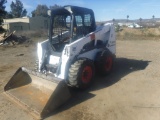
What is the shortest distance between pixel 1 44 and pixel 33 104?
53.4 feet

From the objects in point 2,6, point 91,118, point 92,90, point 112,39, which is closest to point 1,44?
point 112,39

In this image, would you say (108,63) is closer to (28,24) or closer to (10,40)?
(10,40)

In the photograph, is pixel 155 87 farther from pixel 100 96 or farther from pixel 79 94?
pixel 79 94

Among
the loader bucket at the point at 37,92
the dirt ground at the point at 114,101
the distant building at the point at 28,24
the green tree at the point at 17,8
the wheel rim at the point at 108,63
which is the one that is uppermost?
the green tree at the point at 17,8

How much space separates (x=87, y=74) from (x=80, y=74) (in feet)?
1.77

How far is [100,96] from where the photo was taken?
7332mm

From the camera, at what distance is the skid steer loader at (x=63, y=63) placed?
6.47m

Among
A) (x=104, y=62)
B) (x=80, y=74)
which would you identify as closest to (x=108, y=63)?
(x=104, y=62)

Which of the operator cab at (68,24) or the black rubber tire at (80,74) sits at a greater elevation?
the operator cab at (68,24)

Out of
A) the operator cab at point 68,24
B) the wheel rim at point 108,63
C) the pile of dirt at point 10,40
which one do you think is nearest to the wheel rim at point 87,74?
the operator cab at point 68,24

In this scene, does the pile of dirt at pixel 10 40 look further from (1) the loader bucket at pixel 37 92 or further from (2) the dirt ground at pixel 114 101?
(1) the loader bucket at pixel 37 92

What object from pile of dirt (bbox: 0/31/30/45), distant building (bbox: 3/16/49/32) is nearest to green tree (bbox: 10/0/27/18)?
distant building (bbox: 3/16/49/32)

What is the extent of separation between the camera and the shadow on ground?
7076 mm

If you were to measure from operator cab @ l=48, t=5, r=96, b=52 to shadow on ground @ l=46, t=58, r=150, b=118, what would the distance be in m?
1.82
